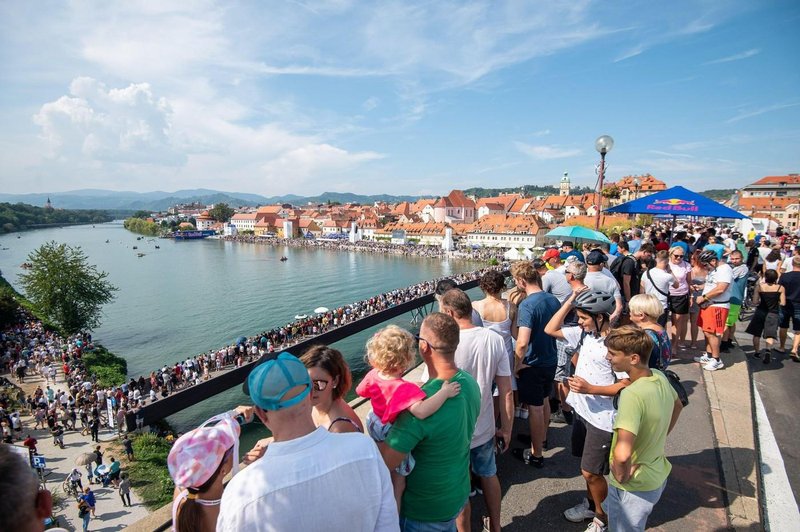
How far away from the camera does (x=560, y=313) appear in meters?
3.04

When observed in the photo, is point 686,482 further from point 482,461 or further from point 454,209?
point 454,209

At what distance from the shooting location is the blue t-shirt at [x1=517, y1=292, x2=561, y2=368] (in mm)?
3193

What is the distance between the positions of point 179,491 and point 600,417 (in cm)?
246

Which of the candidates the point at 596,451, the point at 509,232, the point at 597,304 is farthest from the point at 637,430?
the point at 509,232

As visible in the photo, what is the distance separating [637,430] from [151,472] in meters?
12.8

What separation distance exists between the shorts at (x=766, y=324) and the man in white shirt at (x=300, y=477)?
662cm

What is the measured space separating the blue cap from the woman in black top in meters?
6.85

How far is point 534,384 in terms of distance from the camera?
3.27 meters

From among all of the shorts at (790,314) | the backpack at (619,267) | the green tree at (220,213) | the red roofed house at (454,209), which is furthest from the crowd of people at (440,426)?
the green tree at (220,213)

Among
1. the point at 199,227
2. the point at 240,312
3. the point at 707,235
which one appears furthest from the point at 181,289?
the point at 199,227

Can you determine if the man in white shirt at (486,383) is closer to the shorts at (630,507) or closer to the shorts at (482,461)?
the shorts at (482,461)

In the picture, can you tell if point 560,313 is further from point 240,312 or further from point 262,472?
point 240,312

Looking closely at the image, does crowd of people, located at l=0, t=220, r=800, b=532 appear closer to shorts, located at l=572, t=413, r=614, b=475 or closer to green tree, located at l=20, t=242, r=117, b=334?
shorts, located at l=572, t=413, r=614, b=475

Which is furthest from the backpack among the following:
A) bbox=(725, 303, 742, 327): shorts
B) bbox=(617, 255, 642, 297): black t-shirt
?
bbox=(725, 303, 742, 327): shorts
